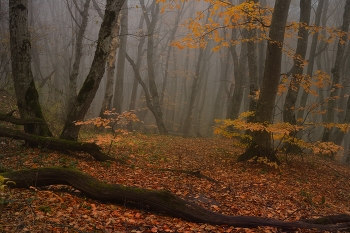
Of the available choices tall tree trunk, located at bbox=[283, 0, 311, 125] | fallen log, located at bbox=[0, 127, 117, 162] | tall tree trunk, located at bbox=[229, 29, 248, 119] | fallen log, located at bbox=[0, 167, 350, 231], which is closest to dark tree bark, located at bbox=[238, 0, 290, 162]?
tall tree trunk, located at bbox=[283, 0, 311, 125]

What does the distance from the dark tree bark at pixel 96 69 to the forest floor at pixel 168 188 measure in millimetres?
1033

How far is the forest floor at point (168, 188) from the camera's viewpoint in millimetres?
4133

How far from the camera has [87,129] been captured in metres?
14.2

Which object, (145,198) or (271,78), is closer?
(145,198)

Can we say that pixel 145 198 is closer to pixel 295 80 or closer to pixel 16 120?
pixel 16 120

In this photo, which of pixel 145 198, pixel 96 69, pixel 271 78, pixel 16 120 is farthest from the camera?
pixel 271 78

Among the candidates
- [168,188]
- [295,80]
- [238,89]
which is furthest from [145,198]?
[238,89]

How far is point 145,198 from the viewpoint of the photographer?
478 cm

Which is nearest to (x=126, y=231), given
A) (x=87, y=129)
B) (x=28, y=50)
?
(x=28, y=50)

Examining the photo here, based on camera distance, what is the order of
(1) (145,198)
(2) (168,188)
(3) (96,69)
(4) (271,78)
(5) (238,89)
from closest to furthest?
(1) (145,198), (2) (168,188), (3) (96,69), (4) (271,78), (5) (238,89)

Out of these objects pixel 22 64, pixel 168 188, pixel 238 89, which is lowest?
pixel 168 188

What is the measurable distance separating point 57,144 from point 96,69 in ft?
7.94

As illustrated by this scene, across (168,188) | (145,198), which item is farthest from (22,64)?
(145,198)

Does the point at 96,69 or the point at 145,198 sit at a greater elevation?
the point at 96,69
